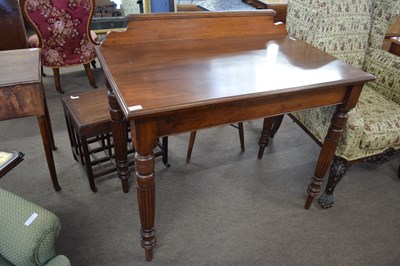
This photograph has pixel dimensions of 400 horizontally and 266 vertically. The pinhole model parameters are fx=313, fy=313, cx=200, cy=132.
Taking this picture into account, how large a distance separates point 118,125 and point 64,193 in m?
0.60

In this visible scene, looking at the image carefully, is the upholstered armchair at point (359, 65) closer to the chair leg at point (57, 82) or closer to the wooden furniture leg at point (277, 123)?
the wooden furniture leg at point (277, 123)

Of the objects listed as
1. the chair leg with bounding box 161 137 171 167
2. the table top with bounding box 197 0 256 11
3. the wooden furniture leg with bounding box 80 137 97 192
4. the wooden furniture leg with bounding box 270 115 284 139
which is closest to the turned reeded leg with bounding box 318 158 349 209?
the wooden furniture leg with bounding box 270 115 284 139

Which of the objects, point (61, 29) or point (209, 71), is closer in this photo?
point (209, 71)

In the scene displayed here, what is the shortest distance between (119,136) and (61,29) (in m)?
1.48

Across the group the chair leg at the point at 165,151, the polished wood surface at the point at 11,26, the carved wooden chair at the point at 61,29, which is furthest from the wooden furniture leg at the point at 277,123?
the polished wood surface at the point at 11,26

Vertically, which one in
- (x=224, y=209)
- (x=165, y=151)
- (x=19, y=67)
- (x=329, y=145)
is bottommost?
(x=224, y=209)

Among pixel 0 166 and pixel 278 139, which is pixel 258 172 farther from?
pixel 0 166

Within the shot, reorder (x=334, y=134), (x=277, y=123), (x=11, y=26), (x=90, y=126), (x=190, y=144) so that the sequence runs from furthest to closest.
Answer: (x=11, y=26) → (x=277, y=123) → (x=190, y=144) → (x=90, y=126) → (x=334, y=134)

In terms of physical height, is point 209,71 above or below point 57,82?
above

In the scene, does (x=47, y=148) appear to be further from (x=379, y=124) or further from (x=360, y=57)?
(x=360, y=57)

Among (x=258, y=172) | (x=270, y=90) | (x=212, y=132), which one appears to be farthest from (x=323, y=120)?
(x=212, y=132)

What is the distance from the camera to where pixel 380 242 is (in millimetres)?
1653

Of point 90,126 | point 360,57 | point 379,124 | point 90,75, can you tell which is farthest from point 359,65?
point 90,75

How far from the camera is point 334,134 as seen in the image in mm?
1505
